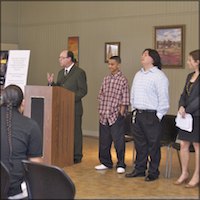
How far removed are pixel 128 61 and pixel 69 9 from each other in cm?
189

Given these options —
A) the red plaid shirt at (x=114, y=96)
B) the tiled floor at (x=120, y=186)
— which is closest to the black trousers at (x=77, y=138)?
the tiled floor at (x=120, y=186)

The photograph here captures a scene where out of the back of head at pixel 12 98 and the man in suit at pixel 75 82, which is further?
the man in suit at pixel 75 82

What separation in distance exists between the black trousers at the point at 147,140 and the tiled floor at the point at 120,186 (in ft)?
0.60

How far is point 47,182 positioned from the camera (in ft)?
7.71

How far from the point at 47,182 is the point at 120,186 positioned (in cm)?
250

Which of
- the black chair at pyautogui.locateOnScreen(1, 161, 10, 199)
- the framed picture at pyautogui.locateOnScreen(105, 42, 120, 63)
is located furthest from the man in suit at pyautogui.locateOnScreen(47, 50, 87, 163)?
the black chair at pyautogui.locateOnScreen(1, 161, 10, 199)

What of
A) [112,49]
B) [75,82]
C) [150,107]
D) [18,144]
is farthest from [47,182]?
[112,49]

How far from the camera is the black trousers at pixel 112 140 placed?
5.50 m

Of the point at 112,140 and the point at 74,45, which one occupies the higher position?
the point at 74,45

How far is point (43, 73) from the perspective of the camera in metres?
9.80

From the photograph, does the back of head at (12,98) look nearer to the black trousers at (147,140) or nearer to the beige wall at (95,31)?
the black trousers at (147,140)

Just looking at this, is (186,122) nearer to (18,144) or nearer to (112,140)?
(112,140)

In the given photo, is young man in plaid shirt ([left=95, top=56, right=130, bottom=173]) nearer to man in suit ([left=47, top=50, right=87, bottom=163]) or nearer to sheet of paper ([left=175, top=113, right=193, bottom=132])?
man in suit ([left=47, top=50, right=87, bottom=163])

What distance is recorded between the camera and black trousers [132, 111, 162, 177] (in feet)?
16.4
